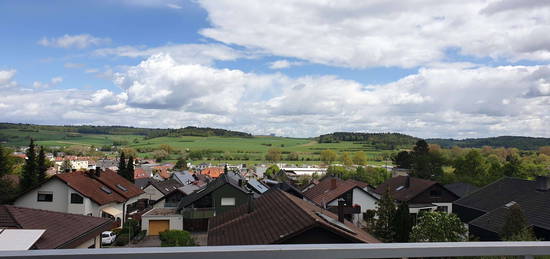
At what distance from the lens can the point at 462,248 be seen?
2.22 meters

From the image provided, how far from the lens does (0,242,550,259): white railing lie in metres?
1.94

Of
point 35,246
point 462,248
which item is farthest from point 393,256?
point 35,246

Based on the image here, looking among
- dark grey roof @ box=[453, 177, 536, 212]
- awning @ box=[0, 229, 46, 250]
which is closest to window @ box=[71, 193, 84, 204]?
awning @ box=[0, 229, 46, 250]

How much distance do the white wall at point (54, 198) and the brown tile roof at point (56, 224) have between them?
21.5 m

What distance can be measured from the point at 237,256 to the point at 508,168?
68.1 metres

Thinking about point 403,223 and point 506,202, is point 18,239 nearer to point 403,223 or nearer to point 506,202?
point 403,223

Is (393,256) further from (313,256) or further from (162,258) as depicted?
(162,258)

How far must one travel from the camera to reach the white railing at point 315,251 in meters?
1.94

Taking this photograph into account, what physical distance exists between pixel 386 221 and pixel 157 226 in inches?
736

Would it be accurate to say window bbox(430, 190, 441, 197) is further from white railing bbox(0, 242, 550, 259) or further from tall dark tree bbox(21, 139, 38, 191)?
white railing bbox(0, 242, 550, 259)

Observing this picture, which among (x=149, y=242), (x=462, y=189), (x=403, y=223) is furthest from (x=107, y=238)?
(x=462, y=189)

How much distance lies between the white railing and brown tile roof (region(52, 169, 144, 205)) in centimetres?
3341

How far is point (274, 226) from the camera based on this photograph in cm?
1326

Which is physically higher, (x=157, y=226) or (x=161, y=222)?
(x=161, y=222)
